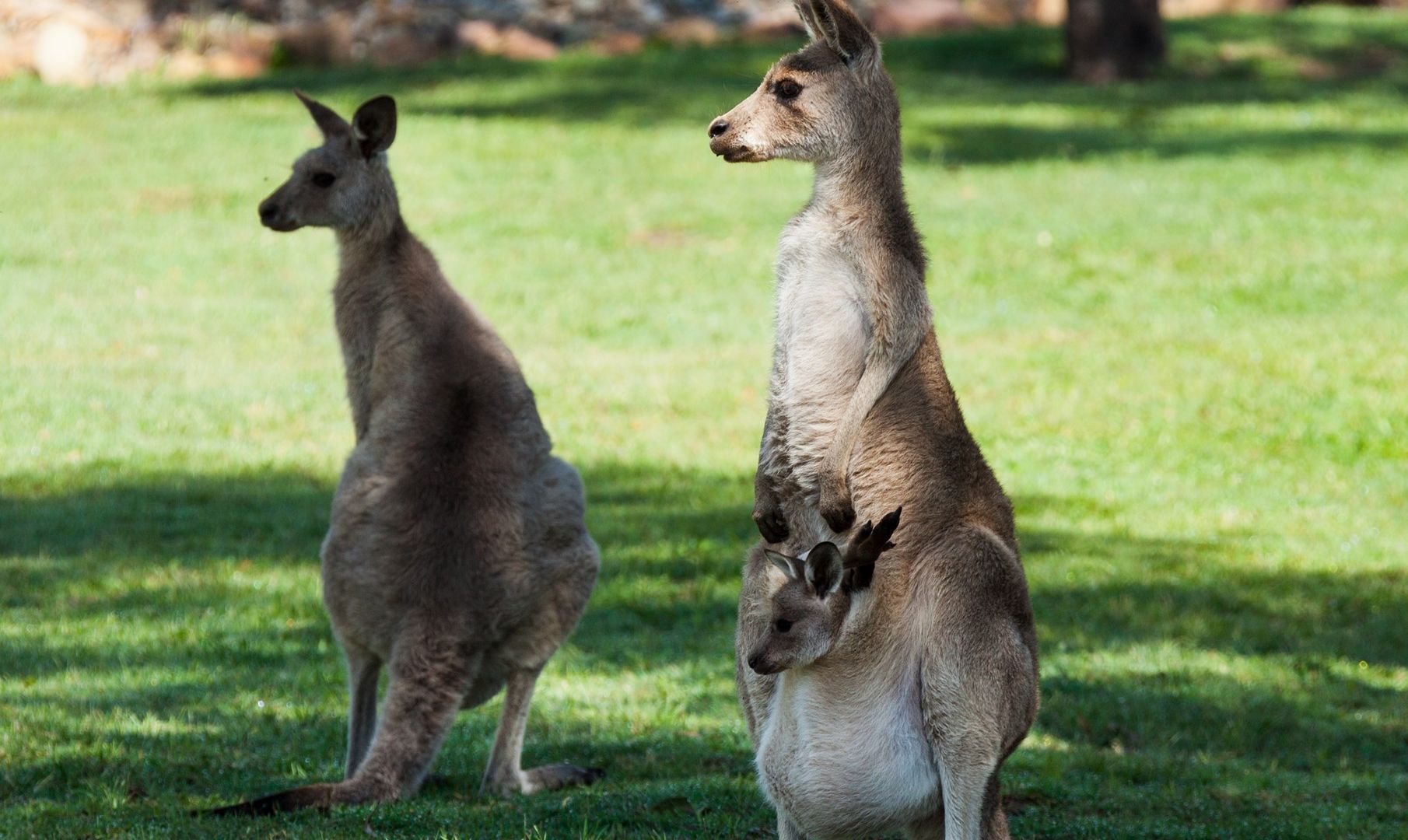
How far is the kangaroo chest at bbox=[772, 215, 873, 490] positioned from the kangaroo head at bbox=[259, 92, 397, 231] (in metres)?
2.75

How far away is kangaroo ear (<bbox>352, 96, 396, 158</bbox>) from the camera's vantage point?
677cm

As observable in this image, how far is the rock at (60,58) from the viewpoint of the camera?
2192cm

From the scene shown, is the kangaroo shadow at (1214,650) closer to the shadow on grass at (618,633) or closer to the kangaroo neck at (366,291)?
the shadow on grass at (618,633)

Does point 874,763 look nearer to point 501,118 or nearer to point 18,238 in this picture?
point 18,238

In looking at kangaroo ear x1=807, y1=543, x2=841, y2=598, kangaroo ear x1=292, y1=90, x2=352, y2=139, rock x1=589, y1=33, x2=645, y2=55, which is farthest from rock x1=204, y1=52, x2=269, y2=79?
kangaroo ear x1=807, y1=543, x2=841, y2=598

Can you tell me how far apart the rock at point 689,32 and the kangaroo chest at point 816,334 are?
65.8 feet

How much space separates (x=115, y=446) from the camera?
36.2ft

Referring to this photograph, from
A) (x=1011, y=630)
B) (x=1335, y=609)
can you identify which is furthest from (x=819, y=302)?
(x=1335, y=609)

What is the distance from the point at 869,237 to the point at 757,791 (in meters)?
2.36

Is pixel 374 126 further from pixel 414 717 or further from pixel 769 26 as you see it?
pixel 769 26

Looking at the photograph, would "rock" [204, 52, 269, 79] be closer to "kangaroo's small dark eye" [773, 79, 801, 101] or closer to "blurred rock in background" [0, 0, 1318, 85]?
"blurred rock in background" [0, 0, 1318, 85]

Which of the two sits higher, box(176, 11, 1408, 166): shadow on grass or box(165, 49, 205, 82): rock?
box(165, 49, 205, 82): rock

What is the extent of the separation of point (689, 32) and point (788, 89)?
2046cm

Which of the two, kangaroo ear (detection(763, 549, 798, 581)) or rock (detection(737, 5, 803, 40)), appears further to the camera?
rock (detection(737, 5, 803, 40))
